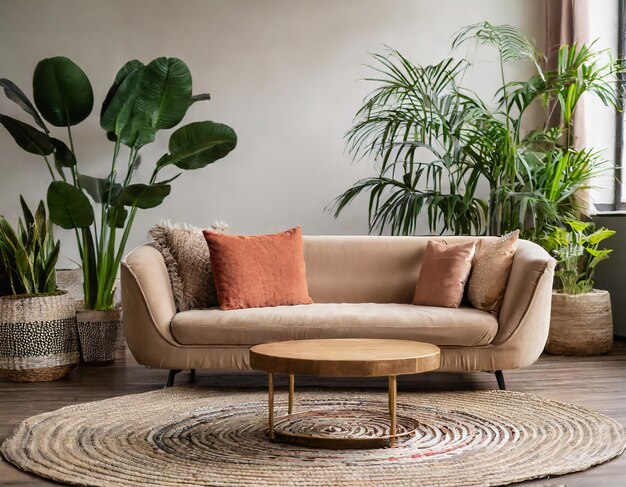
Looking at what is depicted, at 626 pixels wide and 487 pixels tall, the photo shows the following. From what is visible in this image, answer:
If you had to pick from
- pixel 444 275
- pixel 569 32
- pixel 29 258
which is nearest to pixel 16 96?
pixel 29 258

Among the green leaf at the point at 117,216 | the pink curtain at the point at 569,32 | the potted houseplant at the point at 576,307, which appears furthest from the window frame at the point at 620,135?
the green leaf at the point at 117,216

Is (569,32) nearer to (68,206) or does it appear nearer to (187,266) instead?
(187,266)

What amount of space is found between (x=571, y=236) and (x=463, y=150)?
32.0 inches

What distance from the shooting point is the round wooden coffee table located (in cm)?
270

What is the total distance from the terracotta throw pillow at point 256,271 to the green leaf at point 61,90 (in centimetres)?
125

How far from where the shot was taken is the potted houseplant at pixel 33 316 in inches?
161

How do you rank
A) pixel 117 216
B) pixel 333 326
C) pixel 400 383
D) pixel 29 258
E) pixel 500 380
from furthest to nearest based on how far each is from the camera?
pixel 117 216 → pixel 29 258 → pixel 400 383 → pixel 500 380 → pixel 333 326

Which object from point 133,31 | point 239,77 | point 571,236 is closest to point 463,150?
point 571,236

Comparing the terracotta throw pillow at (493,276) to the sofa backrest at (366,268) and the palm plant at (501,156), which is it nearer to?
the sofa backrest at (366,268)

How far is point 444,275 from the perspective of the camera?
4016 mm

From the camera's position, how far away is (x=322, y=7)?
5711 millimetres

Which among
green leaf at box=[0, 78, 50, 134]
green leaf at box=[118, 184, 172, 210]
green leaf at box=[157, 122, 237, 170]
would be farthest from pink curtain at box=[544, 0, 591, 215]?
green leaf at box=[0, 78, 50, 134]

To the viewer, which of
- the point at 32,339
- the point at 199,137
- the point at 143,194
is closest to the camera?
the point at 32,339

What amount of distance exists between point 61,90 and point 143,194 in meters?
0.78
